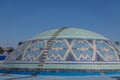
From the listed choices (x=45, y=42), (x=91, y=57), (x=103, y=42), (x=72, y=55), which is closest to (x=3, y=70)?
(x=45, y=42)

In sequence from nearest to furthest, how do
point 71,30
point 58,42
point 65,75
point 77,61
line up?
point 65,75 < point 77,61 < point 58,42 < point 71,30

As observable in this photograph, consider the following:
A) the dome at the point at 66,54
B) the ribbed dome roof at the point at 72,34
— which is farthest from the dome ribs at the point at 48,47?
the ribbed dome roof at the point at 72,34

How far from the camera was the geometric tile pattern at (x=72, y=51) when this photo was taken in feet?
113

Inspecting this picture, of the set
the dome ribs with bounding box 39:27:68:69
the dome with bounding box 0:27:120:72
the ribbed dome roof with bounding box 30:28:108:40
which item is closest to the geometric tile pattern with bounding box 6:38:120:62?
the dome with bounding box 0:27:120:72

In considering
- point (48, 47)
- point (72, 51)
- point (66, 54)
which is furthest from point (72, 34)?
point (66, 54)

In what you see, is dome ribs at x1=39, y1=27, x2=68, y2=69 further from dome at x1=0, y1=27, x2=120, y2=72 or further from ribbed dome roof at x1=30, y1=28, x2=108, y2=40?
ribbed dome roof at x1=30, y1=28, x2=108, y2=40

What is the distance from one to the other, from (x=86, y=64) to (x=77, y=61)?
1.27 m

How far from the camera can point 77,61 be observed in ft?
110

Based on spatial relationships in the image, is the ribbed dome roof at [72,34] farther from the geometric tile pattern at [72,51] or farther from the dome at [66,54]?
the geometric tile pattern at [72,51]

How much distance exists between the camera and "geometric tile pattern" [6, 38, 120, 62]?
113 ft

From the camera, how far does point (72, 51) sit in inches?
1375

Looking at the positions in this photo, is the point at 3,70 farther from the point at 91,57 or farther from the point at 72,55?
the point at 91,57

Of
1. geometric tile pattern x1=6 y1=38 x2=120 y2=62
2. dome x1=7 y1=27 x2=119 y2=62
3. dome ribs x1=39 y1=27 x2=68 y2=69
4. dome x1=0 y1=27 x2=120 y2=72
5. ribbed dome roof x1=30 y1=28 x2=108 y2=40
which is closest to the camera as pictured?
dome x1=0 y1=27 x2=120 y2=72

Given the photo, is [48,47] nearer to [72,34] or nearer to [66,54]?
[66,54]
